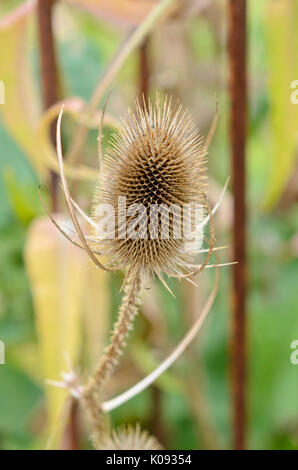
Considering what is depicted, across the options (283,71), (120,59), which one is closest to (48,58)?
(120,59)

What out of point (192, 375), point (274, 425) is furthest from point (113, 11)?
point (274, 425)

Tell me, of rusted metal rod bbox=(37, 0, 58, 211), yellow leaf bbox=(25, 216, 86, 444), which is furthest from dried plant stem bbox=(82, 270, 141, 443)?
rusted metal rod bbox=(37, 0, 58, 211)

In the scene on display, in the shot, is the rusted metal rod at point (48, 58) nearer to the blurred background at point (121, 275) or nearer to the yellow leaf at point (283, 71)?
the blurred background at point (121, 275)

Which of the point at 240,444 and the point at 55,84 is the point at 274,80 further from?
the point at 240,444

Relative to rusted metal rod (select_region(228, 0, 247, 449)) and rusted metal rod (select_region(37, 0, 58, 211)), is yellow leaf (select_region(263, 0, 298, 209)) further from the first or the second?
rusted metal rod (select_region(37, 0, 58, 211))

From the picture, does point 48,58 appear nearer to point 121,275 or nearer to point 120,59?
point 120,59
